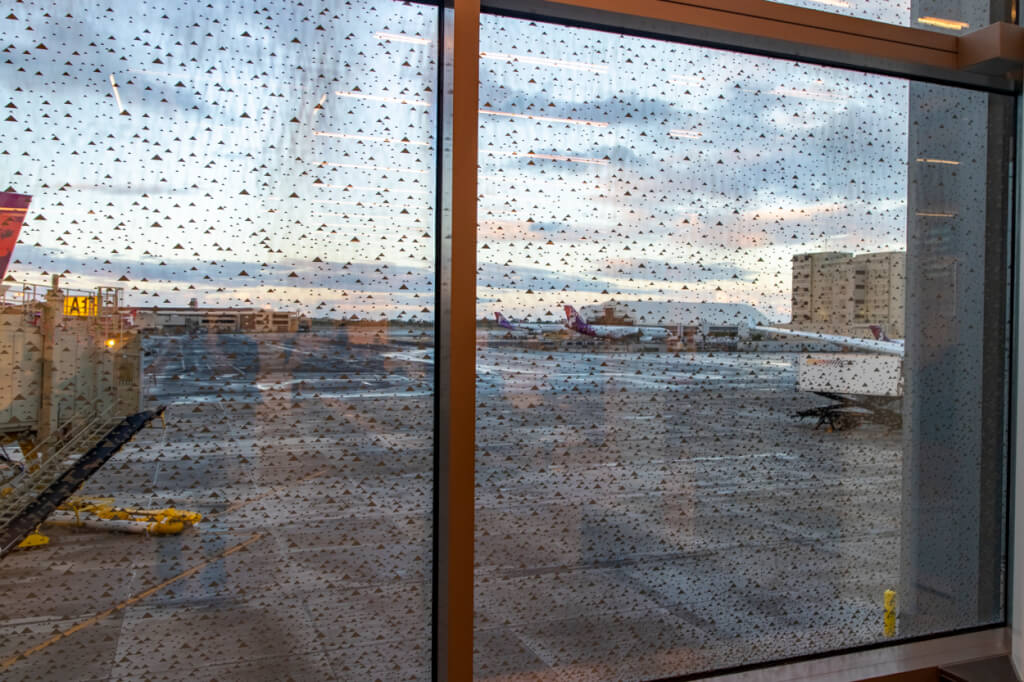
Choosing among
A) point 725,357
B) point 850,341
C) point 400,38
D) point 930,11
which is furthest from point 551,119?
point 930,11

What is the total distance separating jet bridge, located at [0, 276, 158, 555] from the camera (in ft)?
5.34

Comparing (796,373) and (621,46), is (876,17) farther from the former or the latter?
(796,373)

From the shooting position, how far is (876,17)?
2.47 meters

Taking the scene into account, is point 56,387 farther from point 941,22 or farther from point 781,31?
A: point 941,22

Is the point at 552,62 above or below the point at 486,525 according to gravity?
above

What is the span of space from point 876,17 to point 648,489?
1.76 m

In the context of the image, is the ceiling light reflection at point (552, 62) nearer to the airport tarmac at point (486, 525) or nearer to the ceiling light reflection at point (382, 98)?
the ceiling light reflection at point (382, 98)

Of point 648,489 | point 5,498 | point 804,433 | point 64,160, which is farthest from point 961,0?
point 5,498

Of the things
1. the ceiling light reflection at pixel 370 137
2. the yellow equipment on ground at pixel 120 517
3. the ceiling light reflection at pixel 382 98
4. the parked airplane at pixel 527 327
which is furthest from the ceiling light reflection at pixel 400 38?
the yellow equipment on ground at pixel 120 517

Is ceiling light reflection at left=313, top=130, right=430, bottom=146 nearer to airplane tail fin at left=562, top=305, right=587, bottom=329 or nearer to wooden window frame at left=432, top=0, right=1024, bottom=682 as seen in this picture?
wooden window frame at left=432, top=0, right=1024, bottom=682

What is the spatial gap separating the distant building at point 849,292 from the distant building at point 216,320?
1575 millimetres

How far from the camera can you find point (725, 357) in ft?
7.55

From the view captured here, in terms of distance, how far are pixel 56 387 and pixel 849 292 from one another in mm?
2330

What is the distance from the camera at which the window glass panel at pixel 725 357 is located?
208 centimetres
